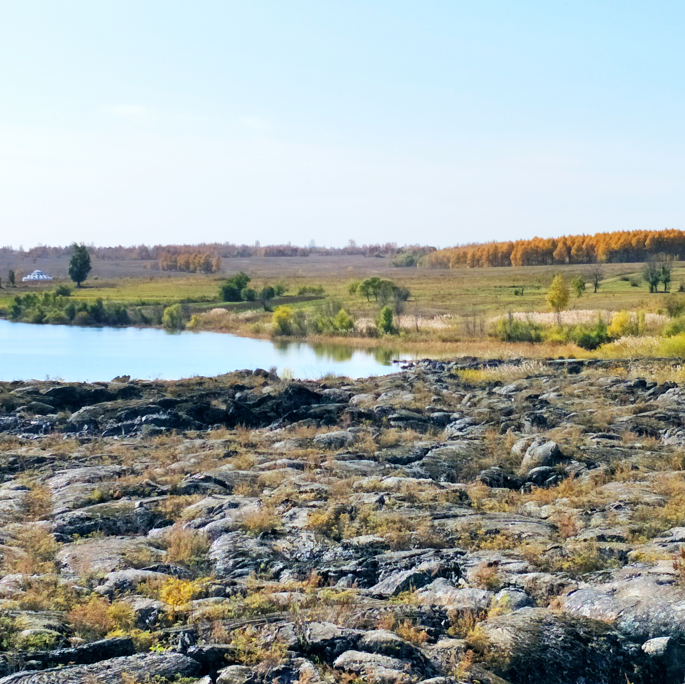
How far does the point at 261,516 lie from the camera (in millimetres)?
9930

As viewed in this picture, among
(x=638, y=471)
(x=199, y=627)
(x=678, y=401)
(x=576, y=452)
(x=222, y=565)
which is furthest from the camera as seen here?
(x=678, y=401)

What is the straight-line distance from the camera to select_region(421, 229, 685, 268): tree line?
438 feet

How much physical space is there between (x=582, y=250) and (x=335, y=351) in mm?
98287

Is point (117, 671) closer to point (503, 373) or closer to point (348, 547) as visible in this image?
point (348, 547)

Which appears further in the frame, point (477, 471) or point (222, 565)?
point (477, 471)

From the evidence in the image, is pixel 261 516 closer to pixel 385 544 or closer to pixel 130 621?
pixel 385 544

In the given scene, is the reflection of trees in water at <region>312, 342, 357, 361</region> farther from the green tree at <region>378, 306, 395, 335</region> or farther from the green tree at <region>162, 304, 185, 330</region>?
the green tree at <region>162, 304, 185, 330</region>

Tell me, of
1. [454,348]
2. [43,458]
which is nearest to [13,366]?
[454,348]

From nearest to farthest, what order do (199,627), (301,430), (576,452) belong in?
(199,627) < (576,452) < (301,430)

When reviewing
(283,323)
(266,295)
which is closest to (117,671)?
(283,323)

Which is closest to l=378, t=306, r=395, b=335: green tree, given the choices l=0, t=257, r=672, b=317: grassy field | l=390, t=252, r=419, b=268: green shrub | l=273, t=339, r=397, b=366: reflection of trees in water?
l=273, t=339, r=397, b=366: reflection of trees in water

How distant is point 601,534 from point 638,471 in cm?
369

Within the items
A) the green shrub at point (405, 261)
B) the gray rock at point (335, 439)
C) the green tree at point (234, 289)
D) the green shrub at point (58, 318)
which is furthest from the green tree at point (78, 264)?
the gray rock at point (335, 439)

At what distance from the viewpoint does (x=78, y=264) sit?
103 m
